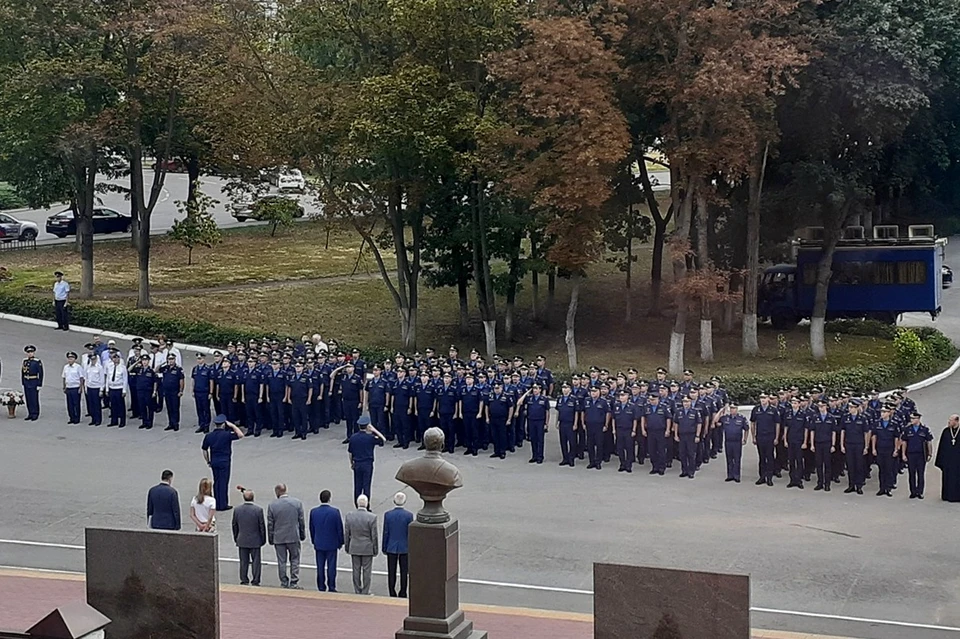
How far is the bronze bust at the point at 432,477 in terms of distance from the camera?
10.5 meters

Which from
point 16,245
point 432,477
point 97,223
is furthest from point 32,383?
point 97,223

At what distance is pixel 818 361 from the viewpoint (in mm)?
31188

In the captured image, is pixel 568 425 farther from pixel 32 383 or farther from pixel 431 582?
pixel 431 582

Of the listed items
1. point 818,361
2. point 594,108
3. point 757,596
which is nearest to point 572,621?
point 757,596

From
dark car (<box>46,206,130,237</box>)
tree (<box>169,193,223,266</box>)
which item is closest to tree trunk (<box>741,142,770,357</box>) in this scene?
tree (<box>169,193,223,266</box>)

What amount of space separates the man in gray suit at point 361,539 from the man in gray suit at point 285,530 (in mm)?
580

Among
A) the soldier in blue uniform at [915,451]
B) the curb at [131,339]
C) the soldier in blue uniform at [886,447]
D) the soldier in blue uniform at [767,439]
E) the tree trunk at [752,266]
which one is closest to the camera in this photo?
the soldier in blue uniform at [915,451]

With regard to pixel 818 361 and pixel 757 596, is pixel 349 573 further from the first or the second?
pixel 818 361

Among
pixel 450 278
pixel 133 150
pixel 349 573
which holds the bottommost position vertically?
pixel 349 573

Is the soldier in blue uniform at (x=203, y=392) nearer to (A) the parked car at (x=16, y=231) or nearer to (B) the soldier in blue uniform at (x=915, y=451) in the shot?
(B) the soldier in blue uniform at (x=915, y=451)

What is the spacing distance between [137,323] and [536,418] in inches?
548

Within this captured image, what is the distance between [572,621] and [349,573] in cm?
348

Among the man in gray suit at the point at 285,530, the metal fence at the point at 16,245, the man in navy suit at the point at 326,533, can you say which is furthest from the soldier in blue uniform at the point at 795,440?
the metal fence at the point at 16,245

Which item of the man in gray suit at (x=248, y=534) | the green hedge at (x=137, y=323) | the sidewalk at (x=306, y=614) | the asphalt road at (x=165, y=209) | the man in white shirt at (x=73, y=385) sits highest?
the asphalt road at (x=165, y=209)
